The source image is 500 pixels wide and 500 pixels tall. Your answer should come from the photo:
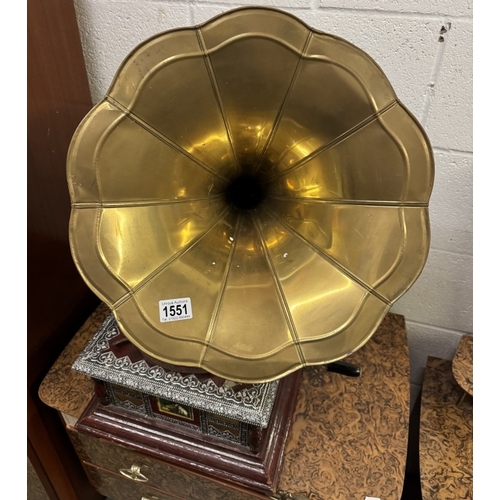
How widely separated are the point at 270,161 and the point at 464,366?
748 millimetres

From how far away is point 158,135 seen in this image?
0.80 meters

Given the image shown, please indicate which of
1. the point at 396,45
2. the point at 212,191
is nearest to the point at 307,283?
the point at 212,191

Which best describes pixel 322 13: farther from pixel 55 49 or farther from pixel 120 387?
→ pixel 120 387

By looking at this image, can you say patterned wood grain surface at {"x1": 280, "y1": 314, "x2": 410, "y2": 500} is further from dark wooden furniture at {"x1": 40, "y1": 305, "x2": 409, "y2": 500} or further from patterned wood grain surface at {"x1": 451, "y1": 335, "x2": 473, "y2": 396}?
patterned wood grain surface at {"x1": 451, "y1": 335, "x2": 473, "y2": 396}

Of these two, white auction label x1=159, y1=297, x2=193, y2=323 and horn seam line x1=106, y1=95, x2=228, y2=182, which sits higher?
horn seam line x1=106, y1=95, x2=228, y2=182

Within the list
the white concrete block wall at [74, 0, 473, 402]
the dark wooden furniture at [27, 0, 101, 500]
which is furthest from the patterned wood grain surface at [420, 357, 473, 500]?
the dark wooden furniture at [27, 0, 101, 500]

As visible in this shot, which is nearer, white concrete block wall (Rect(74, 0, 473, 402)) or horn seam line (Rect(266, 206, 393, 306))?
horn seam line (Rect(266, 206, 393, 306))

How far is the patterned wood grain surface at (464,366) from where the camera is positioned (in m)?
1.06

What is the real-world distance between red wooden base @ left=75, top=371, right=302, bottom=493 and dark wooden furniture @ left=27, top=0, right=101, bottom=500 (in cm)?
23

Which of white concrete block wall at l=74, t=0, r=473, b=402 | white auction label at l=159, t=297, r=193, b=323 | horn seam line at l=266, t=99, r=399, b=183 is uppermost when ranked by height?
white concrete block wall at l=74, t=0, r=473, b=402

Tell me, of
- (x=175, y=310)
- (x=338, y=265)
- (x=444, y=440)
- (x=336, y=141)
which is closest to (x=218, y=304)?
(x=175, y=310)

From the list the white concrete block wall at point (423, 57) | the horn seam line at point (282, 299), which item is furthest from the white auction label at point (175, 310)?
the white concrete block wall at point (423, 57)

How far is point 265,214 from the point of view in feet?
3.15

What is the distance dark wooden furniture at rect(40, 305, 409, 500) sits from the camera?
36.7 inches
